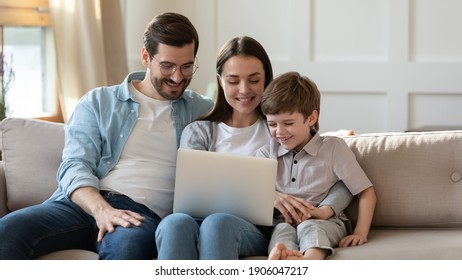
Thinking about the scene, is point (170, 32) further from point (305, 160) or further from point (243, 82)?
point (305, 160)

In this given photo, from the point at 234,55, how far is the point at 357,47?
7.50 ft

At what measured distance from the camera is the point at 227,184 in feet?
7.32

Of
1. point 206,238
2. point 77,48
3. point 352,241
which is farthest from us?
point 77,48

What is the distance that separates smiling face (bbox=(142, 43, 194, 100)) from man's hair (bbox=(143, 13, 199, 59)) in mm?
16

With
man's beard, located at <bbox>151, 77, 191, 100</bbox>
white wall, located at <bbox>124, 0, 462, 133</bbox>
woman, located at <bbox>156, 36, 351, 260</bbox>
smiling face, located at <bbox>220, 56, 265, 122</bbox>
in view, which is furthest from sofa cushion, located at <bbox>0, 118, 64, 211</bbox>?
white wall, located at <bbox>124, 0, 462, 133</bbox>

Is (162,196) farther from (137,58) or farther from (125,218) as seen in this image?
(137,58)

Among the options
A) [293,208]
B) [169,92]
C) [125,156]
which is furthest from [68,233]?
[293,208]

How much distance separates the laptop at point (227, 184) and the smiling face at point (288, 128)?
0.45 feet

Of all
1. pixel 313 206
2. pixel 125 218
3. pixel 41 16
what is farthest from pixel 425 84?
pixel 125 218

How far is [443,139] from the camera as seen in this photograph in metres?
2.43

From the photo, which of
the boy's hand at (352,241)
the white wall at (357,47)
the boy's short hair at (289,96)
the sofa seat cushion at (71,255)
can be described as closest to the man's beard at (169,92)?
the boy's short hair at (289,96)

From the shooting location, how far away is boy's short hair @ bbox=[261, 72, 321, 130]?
229 centimetres

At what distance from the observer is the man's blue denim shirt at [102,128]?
8.04 feet

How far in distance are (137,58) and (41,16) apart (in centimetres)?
74
